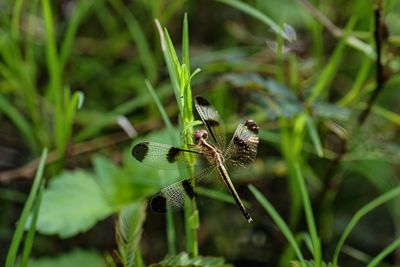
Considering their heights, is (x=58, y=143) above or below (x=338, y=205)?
above

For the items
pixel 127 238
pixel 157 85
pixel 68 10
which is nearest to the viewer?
pixel 127 238

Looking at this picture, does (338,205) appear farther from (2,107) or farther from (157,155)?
(2,107)

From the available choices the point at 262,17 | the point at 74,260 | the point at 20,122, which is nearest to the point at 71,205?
the point at 74,260

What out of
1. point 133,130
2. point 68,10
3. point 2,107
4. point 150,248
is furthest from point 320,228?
point 68,10

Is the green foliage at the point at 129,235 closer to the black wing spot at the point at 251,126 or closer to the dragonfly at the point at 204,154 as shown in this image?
the dragonfly at the point at 204,154

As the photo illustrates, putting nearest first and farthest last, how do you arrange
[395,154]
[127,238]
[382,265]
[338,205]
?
[127,238]
[395,154]
[382,265]
[338,205]

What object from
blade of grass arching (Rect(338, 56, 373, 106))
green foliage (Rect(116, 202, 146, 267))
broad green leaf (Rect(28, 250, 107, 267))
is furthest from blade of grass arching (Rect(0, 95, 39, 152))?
blade of grass arching (Rect(338, 56, 373, 106))

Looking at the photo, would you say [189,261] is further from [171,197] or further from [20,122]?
[20,122]
